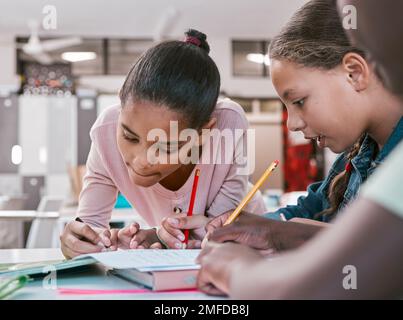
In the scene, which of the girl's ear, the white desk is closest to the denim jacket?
the girl's ear

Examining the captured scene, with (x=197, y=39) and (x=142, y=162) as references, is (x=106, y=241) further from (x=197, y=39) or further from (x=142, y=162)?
(x=197, y=39)

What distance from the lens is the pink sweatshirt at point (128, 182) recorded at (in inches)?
36.6

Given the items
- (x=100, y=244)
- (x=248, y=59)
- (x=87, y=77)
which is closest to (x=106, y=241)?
(x=100, y=244)

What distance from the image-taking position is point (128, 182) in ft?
3.14

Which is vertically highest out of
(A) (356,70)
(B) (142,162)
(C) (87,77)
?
(C) (87,77)

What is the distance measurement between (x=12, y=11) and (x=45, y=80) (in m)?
0.89

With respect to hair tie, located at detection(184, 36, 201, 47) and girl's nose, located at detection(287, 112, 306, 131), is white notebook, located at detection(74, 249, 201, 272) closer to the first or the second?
girl's nose, located at detection(287, 112, 306, 131)

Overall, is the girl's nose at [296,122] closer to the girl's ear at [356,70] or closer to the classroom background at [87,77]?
the girl's ear at [356,70]

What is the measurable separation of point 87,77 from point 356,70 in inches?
203

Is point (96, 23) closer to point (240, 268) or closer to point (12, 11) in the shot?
point (12, 11)

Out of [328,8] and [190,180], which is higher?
Answer: [328,8]

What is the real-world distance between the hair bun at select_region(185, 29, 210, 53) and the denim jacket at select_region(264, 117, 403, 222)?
0.30 meters

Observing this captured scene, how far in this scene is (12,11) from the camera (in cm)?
470
